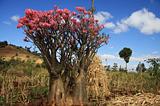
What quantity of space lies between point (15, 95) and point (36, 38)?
2.62m

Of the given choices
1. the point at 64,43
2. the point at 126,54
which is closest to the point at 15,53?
the point at 126,54

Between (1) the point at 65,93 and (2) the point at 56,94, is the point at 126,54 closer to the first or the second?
(1) the point at 65,93

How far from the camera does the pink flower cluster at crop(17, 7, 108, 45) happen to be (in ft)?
26.8

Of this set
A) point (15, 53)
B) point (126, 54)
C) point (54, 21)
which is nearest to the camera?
point (54, 21)

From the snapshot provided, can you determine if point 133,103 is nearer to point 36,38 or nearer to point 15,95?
point 36,38

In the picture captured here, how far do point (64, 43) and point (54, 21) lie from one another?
0.72 meters

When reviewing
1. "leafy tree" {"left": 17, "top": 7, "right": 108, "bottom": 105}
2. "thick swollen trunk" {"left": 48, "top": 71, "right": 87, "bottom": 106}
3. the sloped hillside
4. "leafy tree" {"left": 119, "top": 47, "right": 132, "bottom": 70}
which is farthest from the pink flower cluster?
"leafy tree" {"left": 119, "top": 47, "right": 132, "bottom": 70}

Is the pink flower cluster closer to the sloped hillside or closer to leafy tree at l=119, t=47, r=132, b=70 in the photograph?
the sloped hillside

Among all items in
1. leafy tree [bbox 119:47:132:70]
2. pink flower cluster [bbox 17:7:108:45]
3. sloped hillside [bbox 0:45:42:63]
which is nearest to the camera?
pink flower cluster [bbox 17:7:108:45]

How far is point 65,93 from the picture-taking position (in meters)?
8.52

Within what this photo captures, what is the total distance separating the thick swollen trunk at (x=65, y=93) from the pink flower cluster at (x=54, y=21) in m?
1.31

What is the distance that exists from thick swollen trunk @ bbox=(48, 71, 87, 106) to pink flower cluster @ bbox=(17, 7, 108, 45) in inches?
51.7

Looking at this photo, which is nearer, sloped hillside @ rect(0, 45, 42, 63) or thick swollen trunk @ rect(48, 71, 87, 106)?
thick swollen trunk @ rect(48, 71, 87, 106)

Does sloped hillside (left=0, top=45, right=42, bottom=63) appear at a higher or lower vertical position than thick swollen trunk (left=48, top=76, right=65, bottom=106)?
higher
